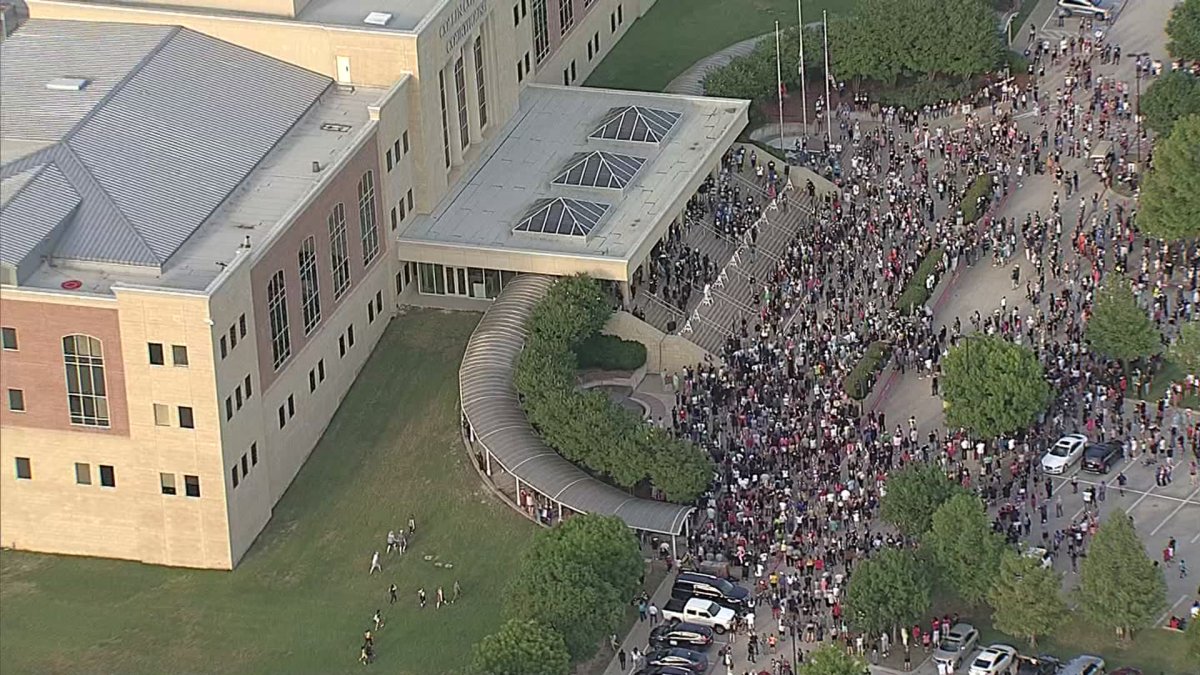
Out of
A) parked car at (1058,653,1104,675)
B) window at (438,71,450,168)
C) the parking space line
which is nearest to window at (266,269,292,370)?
window at (438,71,450,168)

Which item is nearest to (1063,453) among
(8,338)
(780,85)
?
(780,85)

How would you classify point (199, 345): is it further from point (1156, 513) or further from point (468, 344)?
point (1156, 513)

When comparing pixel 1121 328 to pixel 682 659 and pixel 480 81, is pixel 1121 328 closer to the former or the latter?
pixel 682 659

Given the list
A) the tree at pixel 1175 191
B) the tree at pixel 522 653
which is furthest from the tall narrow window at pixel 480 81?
the tree at pixel 522 653

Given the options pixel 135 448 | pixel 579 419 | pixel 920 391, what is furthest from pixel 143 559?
pixel 920 391

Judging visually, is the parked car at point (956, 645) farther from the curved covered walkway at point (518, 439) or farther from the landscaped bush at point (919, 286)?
the landscaped bush at point (919, 286)
